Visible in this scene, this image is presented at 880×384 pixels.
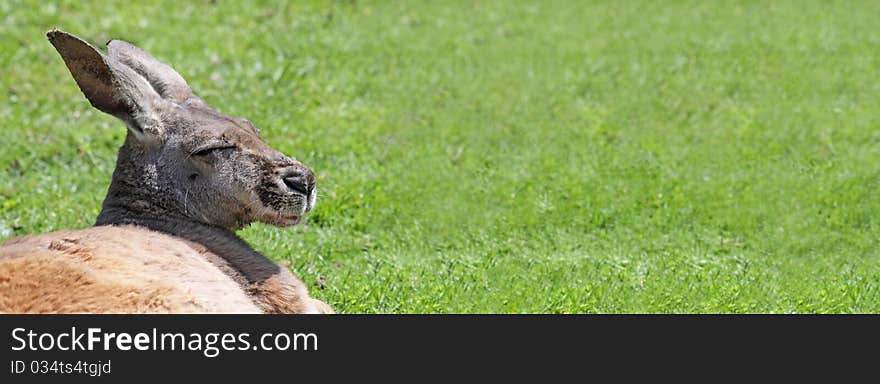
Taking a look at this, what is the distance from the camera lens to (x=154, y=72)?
769 centimetres

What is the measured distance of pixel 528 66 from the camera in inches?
546

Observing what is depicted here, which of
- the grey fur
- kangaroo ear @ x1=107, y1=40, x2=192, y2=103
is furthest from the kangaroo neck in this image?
kangaroo ear @ x1=107, y1=40, x2=192, y2=103

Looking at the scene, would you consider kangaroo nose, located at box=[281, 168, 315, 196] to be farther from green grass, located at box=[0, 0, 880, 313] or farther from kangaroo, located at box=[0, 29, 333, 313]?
green grass, located at box=[0, 0, 880, 313]

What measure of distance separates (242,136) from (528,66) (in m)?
7.20

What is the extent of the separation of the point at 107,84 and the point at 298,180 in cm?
122

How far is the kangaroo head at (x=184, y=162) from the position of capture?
6.89 meters

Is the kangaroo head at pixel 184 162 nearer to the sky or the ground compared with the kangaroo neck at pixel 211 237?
nearer to the sky

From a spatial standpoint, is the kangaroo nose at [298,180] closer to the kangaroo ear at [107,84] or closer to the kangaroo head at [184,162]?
the kangaroo head at [184,162]

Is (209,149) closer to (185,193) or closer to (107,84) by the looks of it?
(185,193)

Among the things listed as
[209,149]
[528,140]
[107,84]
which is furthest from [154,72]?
[528,140]

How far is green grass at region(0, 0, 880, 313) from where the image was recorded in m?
8.95

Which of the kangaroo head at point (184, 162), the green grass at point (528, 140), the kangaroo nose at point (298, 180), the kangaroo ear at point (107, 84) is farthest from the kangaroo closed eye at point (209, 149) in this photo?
the green grass at point (528, 140)

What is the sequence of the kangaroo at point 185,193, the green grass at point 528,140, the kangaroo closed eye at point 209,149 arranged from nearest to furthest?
the kangaroo at point 185,193 < the kangaroo closed eye at point 209,149 < the green grass at point 528,140

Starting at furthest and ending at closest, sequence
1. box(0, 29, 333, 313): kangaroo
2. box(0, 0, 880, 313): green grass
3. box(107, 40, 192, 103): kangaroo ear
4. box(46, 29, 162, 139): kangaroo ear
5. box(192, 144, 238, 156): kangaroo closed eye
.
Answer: box(0, 0, 880, 313): green grass → box(107, 40, 192, 103): kangaroo ear → box(192, 144, 238, 156): kangaroo closed eye → box(46, 29, 162, 139): kangaroo ear → box(0, 29, 333, 313): kangaroo
